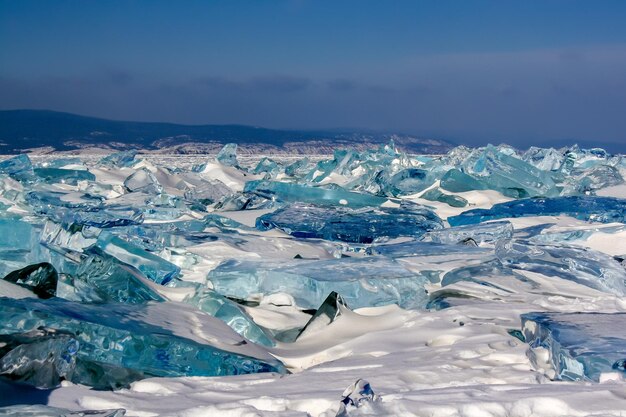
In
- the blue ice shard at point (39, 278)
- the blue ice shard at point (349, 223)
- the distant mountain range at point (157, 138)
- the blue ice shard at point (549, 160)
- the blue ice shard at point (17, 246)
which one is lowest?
the distant mountain range at point (157, 138)

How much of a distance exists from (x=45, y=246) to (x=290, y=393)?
60.2 inches

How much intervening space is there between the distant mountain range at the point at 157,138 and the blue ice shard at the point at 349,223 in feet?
43.0

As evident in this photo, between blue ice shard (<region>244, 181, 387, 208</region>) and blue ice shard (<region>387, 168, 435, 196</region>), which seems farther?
blue ice shard (<region>387, 168, 435, 196</region>)

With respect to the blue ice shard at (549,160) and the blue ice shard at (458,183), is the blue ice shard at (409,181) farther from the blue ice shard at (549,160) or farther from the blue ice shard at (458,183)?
the blue ice shard at (549,160)

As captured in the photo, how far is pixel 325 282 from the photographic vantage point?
3035 mm

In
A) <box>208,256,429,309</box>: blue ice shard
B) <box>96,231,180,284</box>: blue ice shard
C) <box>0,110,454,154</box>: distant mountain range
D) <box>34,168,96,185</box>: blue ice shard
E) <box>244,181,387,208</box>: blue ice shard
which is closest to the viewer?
<box>208,256,429,309</box>: blue ice shard

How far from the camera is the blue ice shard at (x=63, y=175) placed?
823cm

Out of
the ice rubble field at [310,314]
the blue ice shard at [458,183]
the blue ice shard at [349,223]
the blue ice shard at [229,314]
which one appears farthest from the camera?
the blue ice shard at [458,183]

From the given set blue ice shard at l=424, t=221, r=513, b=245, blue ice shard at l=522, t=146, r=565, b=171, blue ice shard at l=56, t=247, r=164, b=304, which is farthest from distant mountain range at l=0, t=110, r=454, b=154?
blue ice shard at l=56, t=247, r=164, b=304

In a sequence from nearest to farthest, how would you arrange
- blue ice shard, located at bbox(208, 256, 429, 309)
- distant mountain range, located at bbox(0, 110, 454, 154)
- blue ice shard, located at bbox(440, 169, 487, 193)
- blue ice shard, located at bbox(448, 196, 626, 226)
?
blue ice shard, located at bbox(208, 256, 429, 309) < blue ice shard, located at bbox(448, 196, 626, 226) < blue ice shard, located at bbox(440, 169, 487, 193) < distant mountain range, located at bbox(0, 110, 454, 154)

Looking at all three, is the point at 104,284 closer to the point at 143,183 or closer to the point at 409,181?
the point at 143,183

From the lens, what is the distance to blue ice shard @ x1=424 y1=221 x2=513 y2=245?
14.9ft

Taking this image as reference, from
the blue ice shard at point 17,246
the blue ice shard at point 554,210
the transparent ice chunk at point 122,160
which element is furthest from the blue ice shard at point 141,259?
the transparent ice chunk at point 122,160

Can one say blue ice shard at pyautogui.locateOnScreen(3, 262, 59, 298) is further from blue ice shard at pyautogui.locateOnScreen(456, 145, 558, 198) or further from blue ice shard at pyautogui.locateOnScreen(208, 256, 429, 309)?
blue ice shard at pyautogui.locateOnScreen(456, 145, 558, 198)
